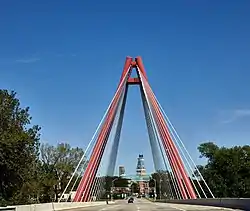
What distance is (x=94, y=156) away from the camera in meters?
71.2

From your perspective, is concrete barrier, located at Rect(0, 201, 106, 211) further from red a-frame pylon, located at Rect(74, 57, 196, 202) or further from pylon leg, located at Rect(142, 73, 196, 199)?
pylon leg, located at Rect(142, 73, 196, 199)

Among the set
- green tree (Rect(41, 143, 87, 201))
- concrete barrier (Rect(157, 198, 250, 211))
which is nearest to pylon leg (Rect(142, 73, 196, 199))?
concrete barrier (Rect(157, 198, 250, 211))

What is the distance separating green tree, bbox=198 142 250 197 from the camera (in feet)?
361

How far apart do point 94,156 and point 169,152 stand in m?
11.7

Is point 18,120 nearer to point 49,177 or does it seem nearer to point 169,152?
point 169,152

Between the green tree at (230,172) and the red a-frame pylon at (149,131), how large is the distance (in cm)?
3850

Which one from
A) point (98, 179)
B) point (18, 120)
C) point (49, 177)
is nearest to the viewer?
point (18, 120)

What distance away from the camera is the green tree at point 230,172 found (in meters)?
110

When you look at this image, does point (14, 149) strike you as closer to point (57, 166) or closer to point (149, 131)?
point (149, 131)

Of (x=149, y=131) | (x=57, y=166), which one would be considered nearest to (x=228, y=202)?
(x=149, y=131)

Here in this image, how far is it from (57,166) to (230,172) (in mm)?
41925

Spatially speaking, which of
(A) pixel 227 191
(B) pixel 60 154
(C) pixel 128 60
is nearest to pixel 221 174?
(A) pixel 227 191

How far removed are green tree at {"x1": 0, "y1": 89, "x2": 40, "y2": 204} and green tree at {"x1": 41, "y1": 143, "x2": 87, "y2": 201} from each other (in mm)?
46347

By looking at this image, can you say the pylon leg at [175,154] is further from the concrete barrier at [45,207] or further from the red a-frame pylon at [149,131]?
the concrete barrier at [45,207]
